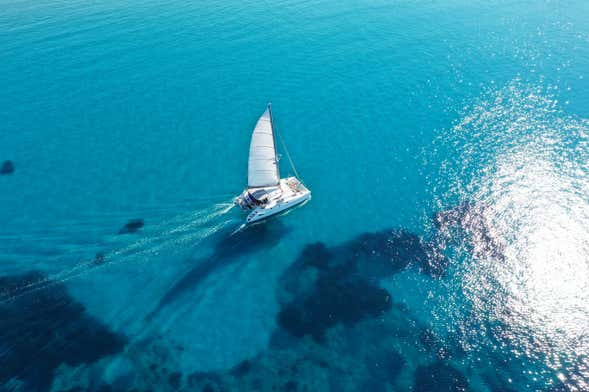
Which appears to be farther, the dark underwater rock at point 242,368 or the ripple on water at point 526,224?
the ripple on water at point 526,224

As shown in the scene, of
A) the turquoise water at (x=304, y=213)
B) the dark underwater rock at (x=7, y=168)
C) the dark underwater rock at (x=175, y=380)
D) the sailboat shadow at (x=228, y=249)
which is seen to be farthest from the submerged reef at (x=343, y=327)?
the dark underwater rock at (x=7, y=168)

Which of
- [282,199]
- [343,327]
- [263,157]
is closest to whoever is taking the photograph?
[343,327]

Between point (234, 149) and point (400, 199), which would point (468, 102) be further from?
point (234, 149)

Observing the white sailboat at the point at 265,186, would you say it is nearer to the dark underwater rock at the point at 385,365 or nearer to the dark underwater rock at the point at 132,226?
the dark underwater rock at the point at 132,226

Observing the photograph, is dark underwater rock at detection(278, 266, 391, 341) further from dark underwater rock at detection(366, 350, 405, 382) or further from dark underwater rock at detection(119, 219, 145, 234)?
dark underwater rock at detection(119, 219, 145, 234)

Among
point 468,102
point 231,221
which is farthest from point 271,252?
point 468,102

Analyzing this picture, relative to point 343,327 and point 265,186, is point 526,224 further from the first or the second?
point 265,186

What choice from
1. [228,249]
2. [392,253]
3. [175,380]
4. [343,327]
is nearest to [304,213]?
[228,249]
